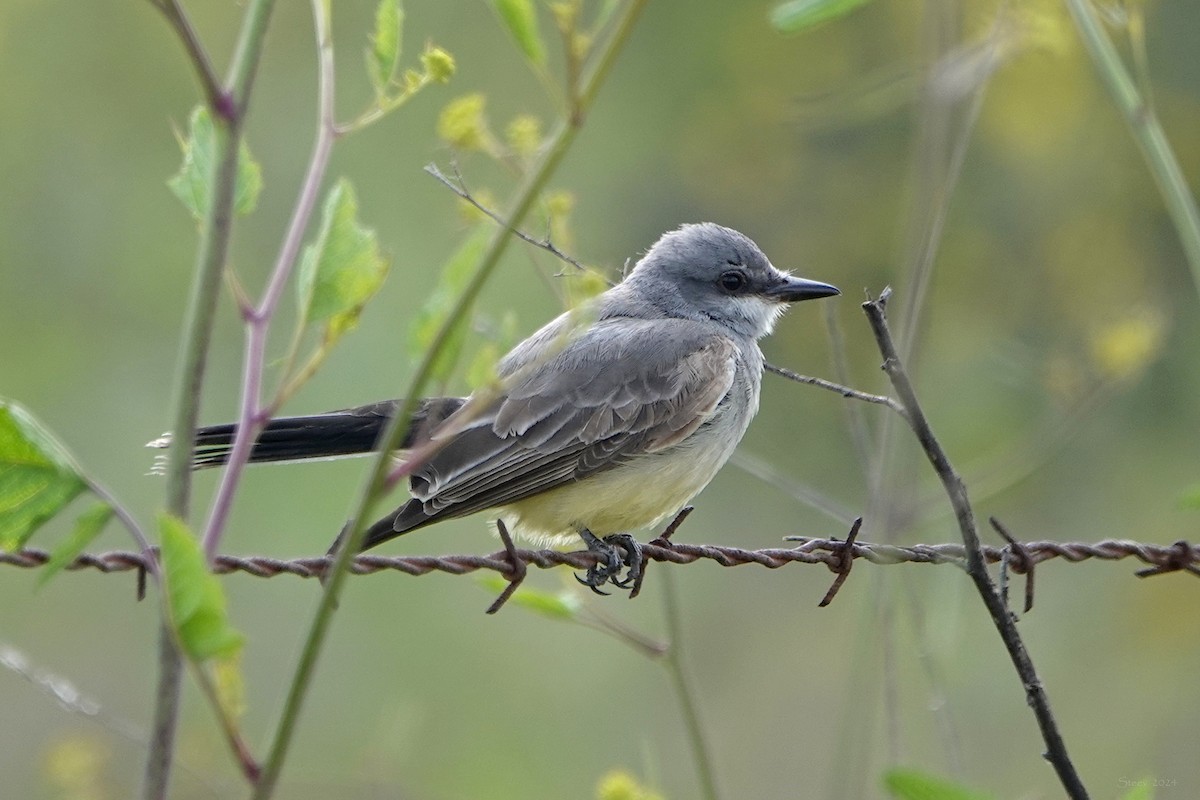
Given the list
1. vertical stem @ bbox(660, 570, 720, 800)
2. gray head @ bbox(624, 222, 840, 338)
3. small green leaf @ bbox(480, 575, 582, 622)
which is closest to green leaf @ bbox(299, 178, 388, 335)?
small green leaf @ bbox(480, 575, 582, 622)

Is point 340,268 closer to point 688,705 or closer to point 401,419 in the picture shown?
point 401,419

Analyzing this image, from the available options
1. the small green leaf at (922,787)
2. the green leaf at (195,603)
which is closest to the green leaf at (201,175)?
the green leaf at (195,603)

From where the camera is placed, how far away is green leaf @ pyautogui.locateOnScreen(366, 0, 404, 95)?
5.50 feet

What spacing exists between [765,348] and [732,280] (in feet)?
11.4

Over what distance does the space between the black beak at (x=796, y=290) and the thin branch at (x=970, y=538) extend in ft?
9.63

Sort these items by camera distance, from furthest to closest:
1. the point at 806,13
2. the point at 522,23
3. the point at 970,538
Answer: the point at 970,538 → the point at 806,13 → the point at 522,23

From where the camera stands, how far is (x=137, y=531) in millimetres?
1401

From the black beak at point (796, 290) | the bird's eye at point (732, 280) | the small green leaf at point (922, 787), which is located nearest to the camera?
the small green leaf at point (922, 787)

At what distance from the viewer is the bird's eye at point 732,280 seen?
520 cm

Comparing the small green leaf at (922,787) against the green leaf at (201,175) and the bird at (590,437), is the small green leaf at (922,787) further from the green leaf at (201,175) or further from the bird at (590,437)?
the bird at (590,437)

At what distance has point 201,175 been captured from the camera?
5.50 feet

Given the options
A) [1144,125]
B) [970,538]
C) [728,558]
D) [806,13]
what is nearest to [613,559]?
[728,558]

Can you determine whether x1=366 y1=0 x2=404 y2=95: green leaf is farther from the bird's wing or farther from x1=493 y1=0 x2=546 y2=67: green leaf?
the bird's wing

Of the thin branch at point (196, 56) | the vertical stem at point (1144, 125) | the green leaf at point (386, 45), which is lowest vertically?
the thin branch at point (196, 56)
